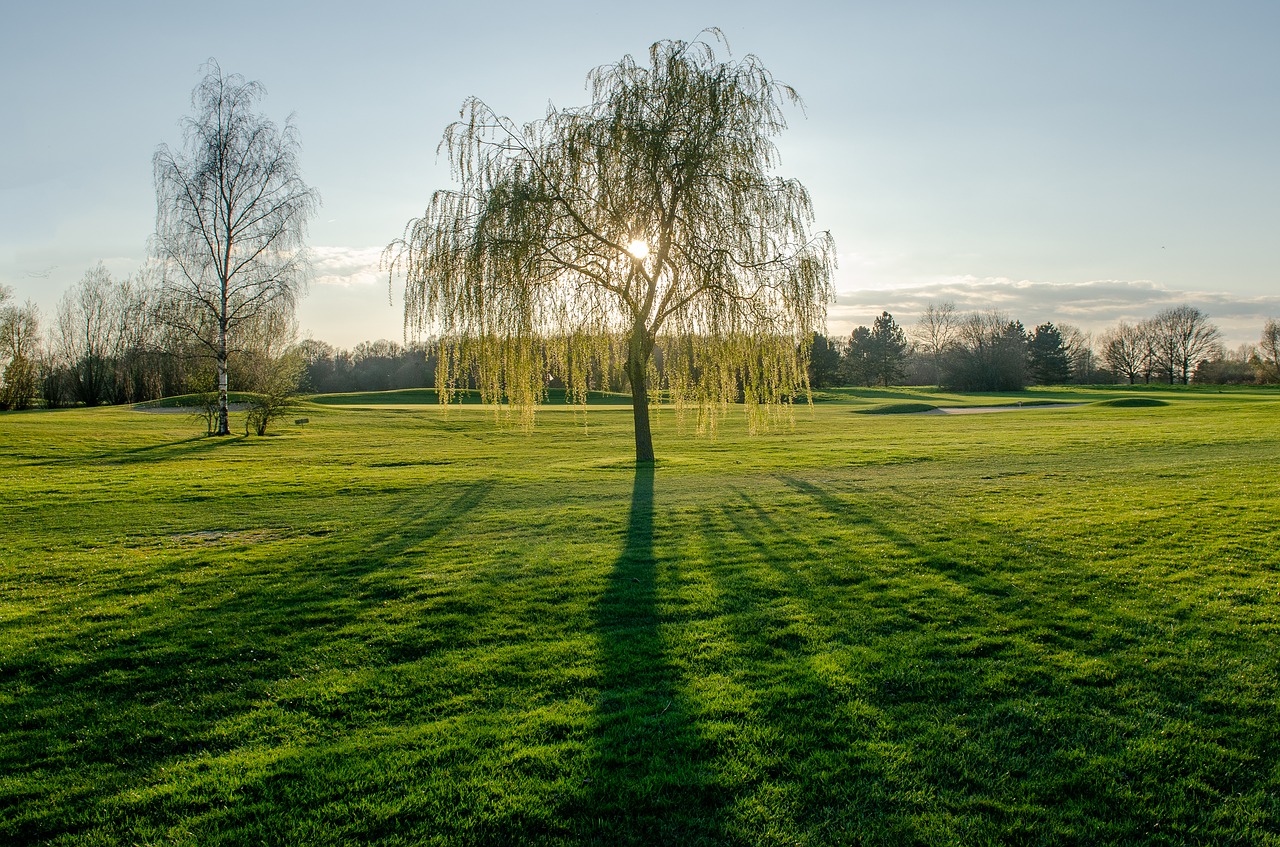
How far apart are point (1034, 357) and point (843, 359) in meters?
25.9

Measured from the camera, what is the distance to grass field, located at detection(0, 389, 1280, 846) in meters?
3.39

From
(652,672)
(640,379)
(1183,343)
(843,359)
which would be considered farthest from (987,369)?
(652,672)

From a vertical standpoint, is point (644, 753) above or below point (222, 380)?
below

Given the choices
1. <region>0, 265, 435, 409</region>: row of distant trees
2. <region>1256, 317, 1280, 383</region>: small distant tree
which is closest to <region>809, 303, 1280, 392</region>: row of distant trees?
<region>1256, 317, 1280, 383</region>: small distant tree

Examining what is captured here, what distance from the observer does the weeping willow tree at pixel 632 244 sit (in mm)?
13922

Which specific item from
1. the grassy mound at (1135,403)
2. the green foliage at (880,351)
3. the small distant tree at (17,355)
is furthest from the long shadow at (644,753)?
the green foliage at (880,351)

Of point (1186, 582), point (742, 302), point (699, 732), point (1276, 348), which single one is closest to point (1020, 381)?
point (1276, 348)

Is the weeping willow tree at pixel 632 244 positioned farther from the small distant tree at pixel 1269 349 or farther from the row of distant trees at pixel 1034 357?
the small distant tree at pixel 1269 349

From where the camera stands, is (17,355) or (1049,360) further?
(1049,360)

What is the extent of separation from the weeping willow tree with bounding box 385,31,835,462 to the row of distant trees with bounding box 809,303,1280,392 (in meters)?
53.1

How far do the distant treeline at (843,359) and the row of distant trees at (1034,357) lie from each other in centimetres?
13

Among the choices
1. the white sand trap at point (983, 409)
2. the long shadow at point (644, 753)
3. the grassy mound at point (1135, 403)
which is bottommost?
the long shadow at point (644, 753)

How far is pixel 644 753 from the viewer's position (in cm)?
386

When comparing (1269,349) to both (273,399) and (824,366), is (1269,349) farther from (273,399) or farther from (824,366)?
(273,399)
